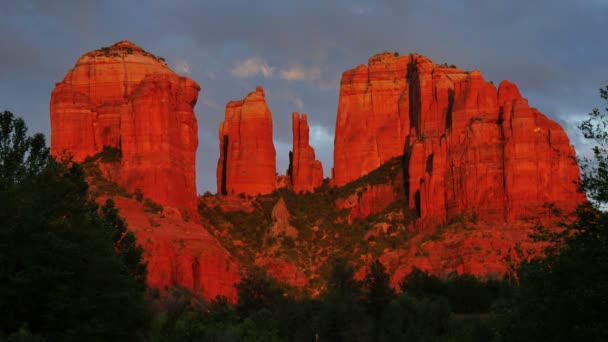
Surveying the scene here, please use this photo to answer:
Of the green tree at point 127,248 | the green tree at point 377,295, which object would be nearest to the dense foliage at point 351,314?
the green tree at point 377,295

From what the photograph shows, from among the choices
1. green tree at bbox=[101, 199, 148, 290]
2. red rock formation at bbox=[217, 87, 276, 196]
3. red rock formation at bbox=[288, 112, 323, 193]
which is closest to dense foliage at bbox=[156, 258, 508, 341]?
green tree at bbox=[101, 199, 148, 290]

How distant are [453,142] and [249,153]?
26.8 meters

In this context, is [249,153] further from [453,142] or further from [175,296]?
[175,296]

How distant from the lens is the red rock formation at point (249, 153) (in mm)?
141875

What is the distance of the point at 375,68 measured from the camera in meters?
150

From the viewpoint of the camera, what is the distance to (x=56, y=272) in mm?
44375

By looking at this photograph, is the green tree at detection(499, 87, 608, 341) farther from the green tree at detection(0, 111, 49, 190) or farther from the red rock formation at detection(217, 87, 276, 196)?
the red rock formation at detection(217, 87, 276, 196)

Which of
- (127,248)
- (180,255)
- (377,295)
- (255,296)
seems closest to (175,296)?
(255,296)

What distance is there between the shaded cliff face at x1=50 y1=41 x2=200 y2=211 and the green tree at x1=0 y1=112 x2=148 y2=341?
216ft

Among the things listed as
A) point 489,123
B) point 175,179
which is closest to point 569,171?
point 489,123

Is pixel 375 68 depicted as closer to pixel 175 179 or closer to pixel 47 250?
pixel 175 179

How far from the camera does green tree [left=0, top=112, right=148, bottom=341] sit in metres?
44.3

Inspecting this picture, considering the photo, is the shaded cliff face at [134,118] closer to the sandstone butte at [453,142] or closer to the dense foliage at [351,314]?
the dense foliage at [351,314]

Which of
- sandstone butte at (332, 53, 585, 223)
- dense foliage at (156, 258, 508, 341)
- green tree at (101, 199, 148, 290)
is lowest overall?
dense foliage at (156, 258, 508, 341)
